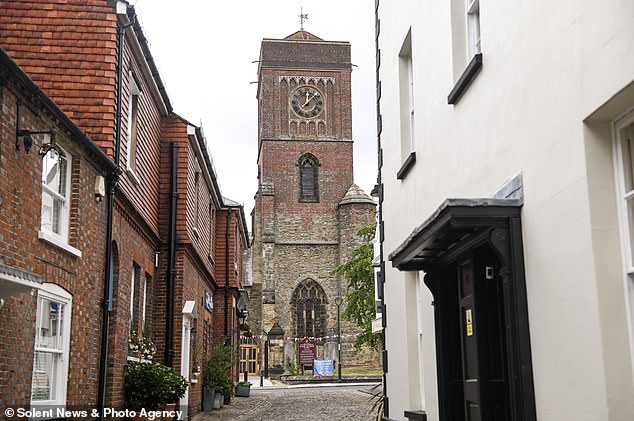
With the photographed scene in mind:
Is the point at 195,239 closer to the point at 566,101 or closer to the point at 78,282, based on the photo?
the point at 78,282

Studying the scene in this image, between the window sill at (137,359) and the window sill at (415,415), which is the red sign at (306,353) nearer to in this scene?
the window sill at (137,359)

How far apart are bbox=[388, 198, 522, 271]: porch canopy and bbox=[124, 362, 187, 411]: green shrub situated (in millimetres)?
8038

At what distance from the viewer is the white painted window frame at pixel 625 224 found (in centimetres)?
473

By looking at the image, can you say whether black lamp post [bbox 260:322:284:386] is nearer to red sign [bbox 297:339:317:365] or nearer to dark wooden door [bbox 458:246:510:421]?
red sign [bbox 297:339:317:365]

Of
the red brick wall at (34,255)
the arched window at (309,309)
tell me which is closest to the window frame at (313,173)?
the arched window at (309,309)

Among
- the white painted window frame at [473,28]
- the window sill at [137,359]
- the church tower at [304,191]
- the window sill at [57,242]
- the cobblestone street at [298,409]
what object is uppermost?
the church tower at [304,191]

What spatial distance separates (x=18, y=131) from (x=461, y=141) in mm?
4658

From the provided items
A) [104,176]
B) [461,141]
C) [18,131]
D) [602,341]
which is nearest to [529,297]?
[602,341]

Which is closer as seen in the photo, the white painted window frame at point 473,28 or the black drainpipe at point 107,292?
the white painted window frame at point 473,28

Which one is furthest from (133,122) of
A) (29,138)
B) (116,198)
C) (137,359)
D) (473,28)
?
(473,28)

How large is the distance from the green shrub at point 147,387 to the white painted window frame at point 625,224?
1106 cm

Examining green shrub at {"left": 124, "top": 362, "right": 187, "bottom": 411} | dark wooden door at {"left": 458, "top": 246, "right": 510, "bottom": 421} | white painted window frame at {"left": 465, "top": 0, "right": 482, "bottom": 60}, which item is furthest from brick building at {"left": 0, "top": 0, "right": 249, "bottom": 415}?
white painted window frame at {"left": 465, "top": 0, "right": 482, "bottom": 60}

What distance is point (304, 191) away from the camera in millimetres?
63969

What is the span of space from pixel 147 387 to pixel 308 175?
5047 cm
